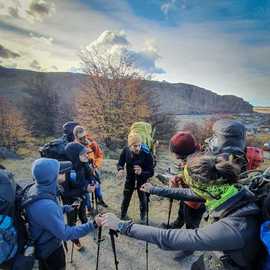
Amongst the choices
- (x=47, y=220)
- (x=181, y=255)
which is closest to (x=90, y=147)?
(x=181, y=255)

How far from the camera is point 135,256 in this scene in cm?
536

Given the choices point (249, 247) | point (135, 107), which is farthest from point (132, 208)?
point (135, 107)

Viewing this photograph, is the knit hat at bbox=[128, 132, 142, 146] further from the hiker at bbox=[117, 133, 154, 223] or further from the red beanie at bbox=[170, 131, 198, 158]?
the red beanie at bbox=[170, 131, 198, 158]

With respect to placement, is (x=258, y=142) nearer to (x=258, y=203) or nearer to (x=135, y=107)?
(x=135, y=107)

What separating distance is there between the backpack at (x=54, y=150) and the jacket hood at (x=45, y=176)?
6.04 ft

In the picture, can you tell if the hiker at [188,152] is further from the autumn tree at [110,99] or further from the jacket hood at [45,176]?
the autumn tree at [110,99]

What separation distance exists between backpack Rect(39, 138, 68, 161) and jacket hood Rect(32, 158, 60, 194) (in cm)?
184

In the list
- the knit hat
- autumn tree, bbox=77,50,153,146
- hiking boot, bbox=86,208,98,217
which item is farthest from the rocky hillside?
the knit hat

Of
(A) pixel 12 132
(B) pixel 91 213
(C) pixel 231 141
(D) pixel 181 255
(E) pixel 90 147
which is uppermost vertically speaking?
(C) pixel 231 141

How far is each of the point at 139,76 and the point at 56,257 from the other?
30.4 metres

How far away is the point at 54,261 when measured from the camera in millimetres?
3385

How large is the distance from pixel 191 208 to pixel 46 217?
9.00 ft

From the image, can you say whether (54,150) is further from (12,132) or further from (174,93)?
(174,93)

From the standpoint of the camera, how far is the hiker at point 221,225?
77.5 inches
